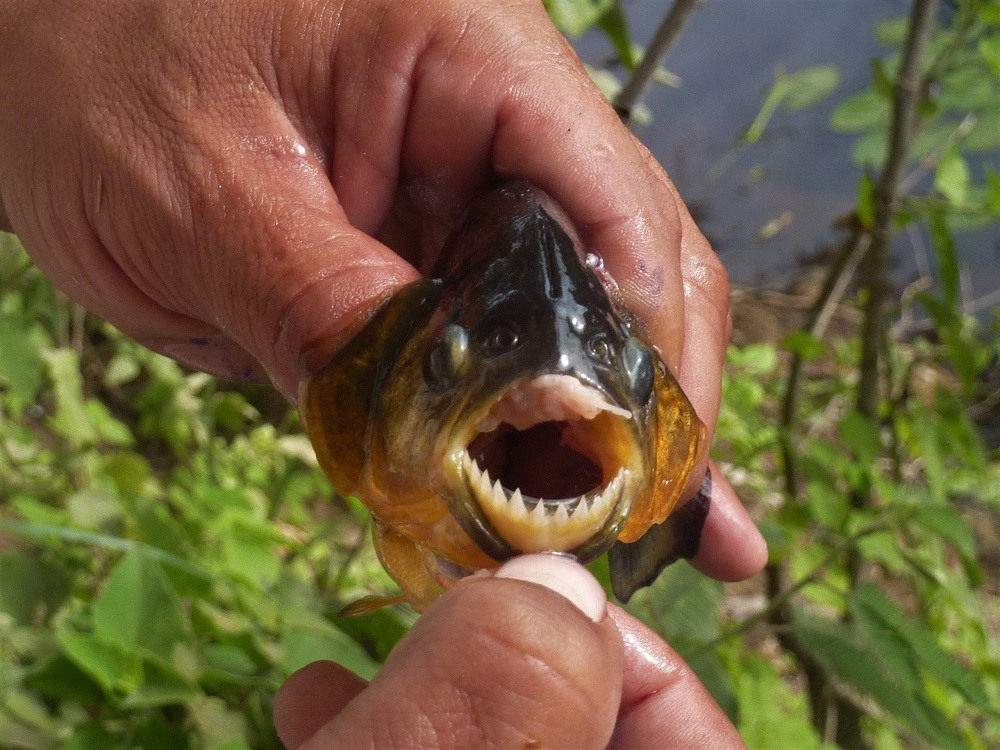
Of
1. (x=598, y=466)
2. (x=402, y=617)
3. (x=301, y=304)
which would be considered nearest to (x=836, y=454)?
(x=402, y=617)

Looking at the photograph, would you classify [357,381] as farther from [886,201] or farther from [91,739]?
[886,201]

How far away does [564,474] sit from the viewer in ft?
3.74

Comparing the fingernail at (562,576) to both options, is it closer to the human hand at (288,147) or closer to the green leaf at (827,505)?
the human hand at (288,147)

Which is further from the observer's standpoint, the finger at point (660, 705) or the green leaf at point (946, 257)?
the green leaf at point (946, 257)

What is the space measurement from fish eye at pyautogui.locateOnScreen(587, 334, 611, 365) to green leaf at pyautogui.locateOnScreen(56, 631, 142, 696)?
1138 mm

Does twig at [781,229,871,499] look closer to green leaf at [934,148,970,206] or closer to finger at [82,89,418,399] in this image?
green leaf at [934,148,970,206]

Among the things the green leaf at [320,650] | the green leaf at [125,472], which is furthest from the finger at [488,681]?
the green leaf at [125,472]

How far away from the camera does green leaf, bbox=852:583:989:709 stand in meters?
1.74

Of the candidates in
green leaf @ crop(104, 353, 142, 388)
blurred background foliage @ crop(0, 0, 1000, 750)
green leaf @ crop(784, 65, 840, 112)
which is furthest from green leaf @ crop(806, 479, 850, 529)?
green leaf @ crop(784, 65, 840, 112)

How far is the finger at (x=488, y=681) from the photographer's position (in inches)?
32.3

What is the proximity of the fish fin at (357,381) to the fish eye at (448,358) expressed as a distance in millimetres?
73

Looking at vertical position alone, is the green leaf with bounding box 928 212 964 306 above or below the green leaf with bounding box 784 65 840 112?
above

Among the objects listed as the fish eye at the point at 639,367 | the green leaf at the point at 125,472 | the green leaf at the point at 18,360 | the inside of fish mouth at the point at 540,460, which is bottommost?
the green leaf at the point at 125,472

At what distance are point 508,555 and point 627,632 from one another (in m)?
0.55
